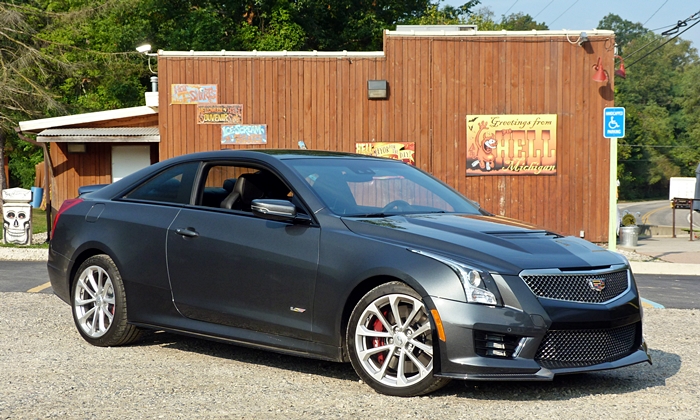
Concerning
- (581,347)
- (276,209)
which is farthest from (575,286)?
(276,209)

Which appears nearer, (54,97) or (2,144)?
(54,97)

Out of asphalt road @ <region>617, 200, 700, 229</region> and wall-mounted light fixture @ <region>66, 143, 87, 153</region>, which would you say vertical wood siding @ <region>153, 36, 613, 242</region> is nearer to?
wall-mounted light fixture @ <region>66, 143, 87, 153</region>

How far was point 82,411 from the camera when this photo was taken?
15.9ft

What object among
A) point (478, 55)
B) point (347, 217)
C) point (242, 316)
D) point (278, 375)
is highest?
point (478, 55)

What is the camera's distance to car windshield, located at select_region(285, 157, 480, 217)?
5934mm

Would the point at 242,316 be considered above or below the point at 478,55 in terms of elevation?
below

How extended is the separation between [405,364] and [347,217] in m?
1.03

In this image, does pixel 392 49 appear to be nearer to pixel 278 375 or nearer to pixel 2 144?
pixel 278 375

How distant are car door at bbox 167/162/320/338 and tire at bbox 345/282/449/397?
Answer: 0.43m

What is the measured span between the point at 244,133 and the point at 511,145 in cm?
592

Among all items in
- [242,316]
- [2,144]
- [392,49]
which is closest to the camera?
[242,316]

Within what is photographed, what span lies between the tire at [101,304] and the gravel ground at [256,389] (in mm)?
114

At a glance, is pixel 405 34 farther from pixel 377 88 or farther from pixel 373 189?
pixel 373 189

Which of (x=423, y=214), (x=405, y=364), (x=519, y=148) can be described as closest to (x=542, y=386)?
(x=405, y=364)
